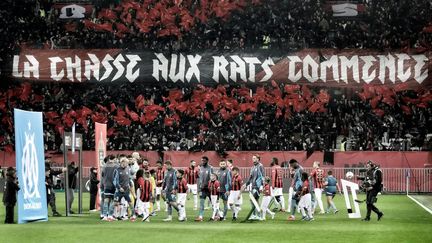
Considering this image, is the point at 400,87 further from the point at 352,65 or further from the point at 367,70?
the point at 352,65

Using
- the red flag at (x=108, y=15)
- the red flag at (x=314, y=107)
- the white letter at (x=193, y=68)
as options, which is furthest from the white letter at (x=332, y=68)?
the red flag at (x=108, y=15)

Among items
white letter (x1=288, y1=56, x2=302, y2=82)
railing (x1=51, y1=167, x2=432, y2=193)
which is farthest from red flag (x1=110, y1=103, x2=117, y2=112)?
white letter (x1=288, y1=56, x2=302, y2=82)

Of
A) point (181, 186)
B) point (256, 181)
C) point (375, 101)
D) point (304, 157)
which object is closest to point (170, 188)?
point (181, 186)

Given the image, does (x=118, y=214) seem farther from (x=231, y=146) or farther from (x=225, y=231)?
(x=231, y=146)

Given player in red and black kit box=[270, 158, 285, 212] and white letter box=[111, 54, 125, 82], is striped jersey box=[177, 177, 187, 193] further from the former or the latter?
white letter box=[111, 54, 125, 82]

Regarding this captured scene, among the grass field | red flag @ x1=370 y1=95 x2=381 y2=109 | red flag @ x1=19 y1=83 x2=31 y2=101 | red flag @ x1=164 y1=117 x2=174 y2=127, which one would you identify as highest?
red flag @ x1=19 y1=83 x2=31 y2=101

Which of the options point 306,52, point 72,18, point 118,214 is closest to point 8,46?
point 72,18

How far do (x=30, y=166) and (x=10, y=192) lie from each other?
1.36 meters

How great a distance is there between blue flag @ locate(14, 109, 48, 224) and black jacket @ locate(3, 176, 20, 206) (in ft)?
2.38

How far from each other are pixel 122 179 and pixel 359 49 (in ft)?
104

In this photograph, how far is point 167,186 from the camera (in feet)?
114

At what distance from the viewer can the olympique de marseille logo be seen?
30.9 meters

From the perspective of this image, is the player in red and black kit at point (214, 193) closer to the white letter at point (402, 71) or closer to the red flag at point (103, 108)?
the red flag at point (103, 108)

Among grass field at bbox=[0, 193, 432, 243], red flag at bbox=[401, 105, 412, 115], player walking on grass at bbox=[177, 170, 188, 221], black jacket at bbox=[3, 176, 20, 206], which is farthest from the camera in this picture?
red flag at bbox=[401, 105, 412, 115]
